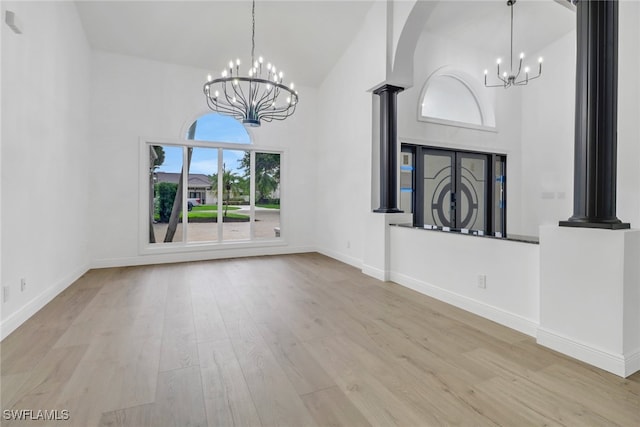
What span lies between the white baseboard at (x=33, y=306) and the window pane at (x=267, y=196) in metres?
3.00

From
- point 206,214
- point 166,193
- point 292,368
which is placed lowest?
point 292,368

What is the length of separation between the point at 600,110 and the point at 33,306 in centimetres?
494

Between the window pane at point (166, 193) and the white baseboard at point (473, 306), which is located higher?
the window pane at point (166, 193)

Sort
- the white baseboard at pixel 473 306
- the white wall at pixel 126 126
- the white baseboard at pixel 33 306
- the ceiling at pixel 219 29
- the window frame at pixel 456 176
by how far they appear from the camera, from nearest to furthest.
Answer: the white baseboard at pixel 33 306 < the white baseboard at pixel 473 306 < the ceiling at pixel 219 29 < the white wall at pixel 126 126 < the window frame at pixel 456 176

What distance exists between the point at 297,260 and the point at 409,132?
9.55ft

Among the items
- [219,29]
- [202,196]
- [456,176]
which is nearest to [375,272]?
[456,176]

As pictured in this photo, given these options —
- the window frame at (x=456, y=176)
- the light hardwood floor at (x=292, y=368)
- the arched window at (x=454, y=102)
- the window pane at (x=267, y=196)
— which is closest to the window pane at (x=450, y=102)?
the arched window at (x=454, y=102)

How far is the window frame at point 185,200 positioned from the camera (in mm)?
5137

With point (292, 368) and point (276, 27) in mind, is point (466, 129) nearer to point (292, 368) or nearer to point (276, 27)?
point (276, 27)

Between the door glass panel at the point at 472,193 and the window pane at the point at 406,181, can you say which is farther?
the door glass panel at the point at 472,193

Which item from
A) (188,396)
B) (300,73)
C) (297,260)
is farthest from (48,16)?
(297,260)

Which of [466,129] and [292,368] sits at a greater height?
[466,129]

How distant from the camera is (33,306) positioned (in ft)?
9.59

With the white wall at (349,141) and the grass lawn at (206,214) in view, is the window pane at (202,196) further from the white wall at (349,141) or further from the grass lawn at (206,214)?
the white wall at (349,141)
